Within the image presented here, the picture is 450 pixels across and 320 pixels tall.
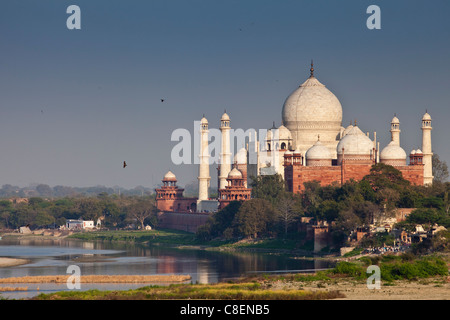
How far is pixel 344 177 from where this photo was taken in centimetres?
7731

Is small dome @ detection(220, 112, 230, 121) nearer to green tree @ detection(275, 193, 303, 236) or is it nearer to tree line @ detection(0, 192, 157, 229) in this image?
green tree @ detection(275, 193, 303, 236)

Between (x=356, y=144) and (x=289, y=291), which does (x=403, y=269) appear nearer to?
(x=289, y=291)

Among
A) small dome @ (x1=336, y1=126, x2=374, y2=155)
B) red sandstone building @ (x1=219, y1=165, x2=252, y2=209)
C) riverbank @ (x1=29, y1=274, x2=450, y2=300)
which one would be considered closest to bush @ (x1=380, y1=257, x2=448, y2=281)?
riverbank @ (x1=29, y1=274, x2=450, y2=300)

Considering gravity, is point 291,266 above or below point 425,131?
below

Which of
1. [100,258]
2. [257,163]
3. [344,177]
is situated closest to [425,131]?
[344,177]

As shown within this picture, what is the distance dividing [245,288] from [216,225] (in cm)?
3330

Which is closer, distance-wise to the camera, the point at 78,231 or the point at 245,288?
the point at 245,288

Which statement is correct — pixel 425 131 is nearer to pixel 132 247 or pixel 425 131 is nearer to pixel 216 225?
pixel 216 225

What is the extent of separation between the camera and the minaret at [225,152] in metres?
84.5

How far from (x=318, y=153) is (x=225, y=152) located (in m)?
10.1

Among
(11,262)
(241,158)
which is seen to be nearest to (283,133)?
(241,158)

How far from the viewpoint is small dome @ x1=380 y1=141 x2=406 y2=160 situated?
258 ft

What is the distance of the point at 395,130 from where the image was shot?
83.5m
